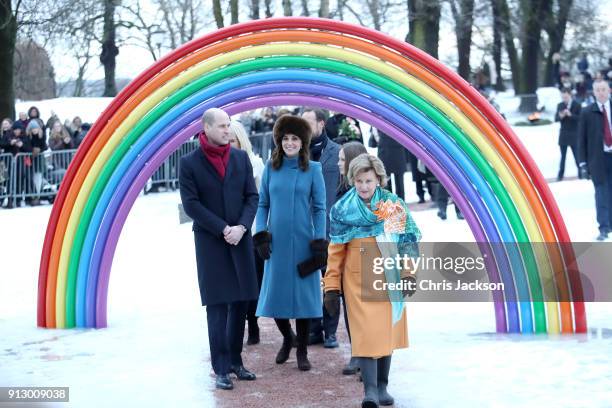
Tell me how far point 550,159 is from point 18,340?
63.2 feet

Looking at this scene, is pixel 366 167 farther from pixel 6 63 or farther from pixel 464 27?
pixel 464 27

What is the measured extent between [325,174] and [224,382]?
2354 mm

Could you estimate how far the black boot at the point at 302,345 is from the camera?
866 cm

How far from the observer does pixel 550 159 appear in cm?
2730

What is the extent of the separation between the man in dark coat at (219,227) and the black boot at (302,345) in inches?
23.6

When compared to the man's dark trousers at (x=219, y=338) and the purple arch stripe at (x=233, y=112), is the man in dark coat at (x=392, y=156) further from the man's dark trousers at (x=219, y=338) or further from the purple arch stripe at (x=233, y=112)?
the man's dark trousers at (x=219, y=338)

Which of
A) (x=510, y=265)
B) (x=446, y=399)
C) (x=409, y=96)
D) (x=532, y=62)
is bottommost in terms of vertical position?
(x=446, y=399)

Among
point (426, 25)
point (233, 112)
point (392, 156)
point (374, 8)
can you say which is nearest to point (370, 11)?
point (374, 8)

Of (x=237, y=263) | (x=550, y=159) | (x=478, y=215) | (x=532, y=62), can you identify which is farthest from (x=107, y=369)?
(x=532, y=62)

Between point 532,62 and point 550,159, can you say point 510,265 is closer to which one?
point 550,159

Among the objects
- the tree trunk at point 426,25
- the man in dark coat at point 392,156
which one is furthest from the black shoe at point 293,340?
the tree trunk at point 426,25

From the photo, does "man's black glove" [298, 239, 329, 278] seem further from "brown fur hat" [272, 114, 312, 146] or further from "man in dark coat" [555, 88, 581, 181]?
"man in dark coat" [555, 88, 581, 181]

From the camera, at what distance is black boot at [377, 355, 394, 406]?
24.7 feet

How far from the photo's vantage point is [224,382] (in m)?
8.09
